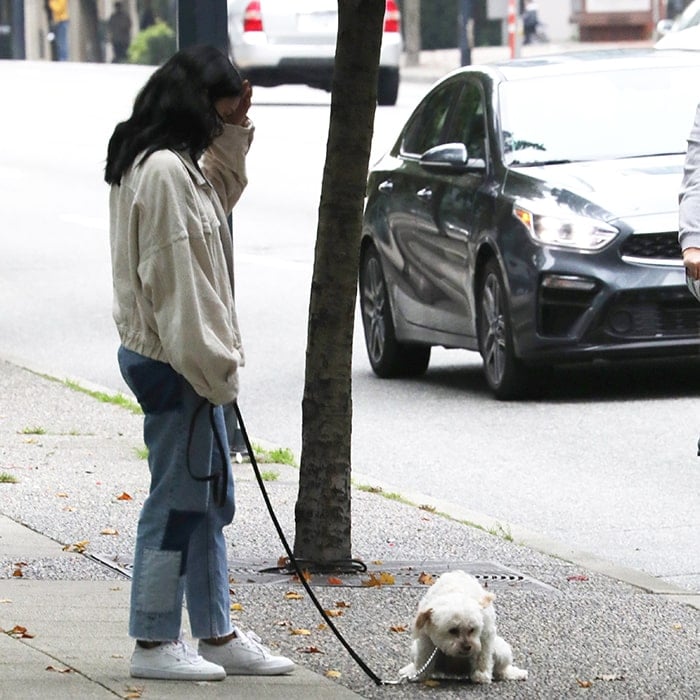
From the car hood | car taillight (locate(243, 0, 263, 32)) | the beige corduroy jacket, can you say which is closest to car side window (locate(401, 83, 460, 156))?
the car hood

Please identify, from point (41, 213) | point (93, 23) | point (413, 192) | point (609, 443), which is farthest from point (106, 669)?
point (93, 23)

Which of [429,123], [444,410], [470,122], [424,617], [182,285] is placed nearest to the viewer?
[182,285]

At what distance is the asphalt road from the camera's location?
28.5 feet

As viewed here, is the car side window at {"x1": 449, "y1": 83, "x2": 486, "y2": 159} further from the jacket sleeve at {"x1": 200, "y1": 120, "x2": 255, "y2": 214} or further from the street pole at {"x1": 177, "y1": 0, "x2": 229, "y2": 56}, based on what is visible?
the jacket sleeve at {"x1": 200, "y1": 120, "x2": 255, "y2": 214}

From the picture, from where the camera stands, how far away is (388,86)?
33.8m

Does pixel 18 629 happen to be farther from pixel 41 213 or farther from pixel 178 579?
pixel 41 213

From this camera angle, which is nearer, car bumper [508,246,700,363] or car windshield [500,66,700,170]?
car bumper [508,246,700,363]

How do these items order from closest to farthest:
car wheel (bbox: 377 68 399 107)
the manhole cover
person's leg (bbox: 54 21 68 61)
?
the manhole cover, car wheel (bbox: 377 68 399 107), person's leg (bbox: 54 21 68 61)

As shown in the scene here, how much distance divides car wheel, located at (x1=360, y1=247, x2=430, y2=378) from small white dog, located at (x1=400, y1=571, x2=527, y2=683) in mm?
6997

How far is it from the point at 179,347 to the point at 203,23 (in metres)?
4.39

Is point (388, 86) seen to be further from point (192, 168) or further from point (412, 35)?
point (192, 168)

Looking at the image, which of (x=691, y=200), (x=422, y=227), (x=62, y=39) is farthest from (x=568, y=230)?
(x=62, y=39)

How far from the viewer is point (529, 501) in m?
9.01

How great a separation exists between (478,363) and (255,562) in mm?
6121
